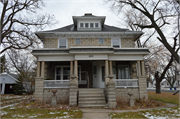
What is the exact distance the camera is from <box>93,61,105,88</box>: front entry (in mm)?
13978

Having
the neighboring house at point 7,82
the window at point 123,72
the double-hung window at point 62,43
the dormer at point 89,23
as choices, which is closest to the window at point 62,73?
the double-hung window at point 62,43

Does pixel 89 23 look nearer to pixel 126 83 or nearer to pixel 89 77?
pixel 89 77

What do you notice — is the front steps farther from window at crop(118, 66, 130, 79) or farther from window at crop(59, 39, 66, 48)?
window at crop(59, 39, 66, 48)

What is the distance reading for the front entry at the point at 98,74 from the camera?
45.9ft

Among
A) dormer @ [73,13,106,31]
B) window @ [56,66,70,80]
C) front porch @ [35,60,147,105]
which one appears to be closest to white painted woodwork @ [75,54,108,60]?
front porch @ [35,60,147,105]

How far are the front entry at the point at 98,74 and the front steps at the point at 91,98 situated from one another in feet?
7.80

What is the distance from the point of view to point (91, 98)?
10.5m

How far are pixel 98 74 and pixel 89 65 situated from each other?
1502 millimetres

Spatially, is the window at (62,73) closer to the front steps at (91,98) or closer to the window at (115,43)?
the front steps at (91,98)

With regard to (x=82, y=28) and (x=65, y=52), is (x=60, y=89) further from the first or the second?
(x=82, y=28)

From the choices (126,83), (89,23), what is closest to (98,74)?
(126,83)

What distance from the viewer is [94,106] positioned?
9.64m

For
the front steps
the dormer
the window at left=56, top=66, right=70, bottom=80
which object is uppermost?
the dormer

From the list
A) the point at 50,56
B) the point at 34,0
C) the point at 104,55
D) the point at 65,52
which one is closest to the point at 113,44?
the point at 104,55
